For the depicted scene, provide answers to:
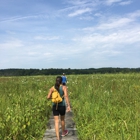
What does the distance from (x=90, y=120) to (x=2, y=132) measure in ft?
10.4

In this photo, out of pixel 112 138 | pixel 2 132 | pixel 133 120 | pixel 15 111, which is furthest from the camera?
pixel 15 111

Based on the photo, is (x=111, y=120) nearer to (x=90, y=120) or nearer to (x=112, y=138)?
(x=90, y=120)

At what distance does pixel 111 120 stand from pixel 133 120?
0.75 m

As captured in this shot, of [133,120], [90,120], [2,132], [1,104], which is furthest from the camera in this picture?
[1,104]

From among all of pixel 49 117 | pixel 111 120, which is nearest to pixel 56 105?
pixel 111 120

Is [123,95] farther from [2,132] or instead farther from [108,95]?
[2,132]

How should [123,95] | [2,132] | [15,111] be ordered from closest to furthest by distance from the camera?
1. [2,132]
2. [15,111]
3. [123,95]

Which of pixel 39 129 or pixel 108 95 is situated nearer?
pixel 39 129

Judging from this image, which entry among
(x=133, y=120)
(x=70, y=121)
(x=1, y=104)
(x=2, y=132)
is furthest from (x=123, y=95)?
(x=2, y=132)

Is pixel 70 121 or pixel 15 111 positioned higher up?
pixel 15 111

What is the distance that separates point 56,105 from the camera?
746cm

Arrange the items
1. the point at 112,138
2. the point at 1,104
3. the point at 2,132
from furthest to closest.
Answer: the point at 1,104
the point at 2,132
the point at 112,138

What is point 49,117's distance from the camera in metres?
10.3

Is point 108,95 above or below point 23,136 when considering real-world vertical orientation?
above
